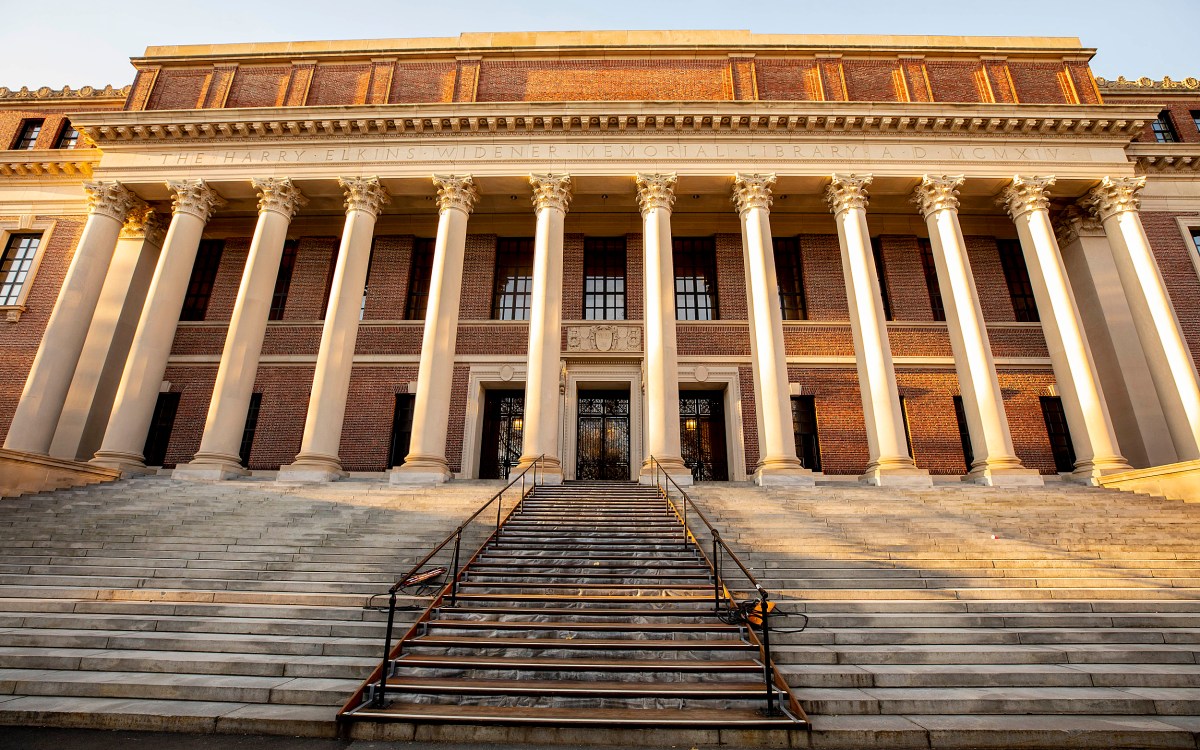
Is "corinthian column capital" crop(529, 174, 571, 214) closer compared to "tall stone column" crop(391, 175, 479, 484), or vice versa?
"tall stone column" crop(391, 175, 479, 484)

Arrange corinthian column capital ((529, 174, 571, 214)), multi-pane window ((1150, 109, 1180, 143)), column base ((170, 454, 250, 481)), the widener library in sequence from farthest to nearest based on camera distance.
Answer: multi-pane window ((1150, 109, 1180, 143)) → corinthian column capital ((529, 174, 571, 214)) → the widener library → column base ((170, 454, 250, 481))

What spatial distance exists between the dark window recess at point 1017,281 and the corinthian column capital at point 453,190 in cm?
1862

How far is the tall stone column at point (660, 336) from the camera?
14.5 m

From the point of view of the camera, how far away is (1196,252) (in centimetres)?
1900

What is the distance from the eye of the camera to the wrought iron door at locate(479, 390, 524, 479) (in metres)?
18.8

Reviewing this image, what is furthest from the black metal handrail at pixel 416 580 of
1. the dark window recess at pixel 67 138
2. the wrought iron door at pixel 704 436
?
the dark window recess at pixel 67 138

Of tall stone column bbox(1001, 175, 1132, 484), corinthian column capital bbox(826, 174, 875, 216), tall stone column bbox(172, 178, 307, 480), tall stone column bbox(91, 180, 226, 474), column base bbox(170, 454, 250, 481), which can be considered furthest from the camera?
corinthian column capital bbox(826, 174, 875, 216)

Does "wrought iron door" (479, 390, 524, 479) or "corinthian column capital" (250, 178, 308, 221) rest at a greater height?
"corinthian column capital" (250, 178, 308, 221)

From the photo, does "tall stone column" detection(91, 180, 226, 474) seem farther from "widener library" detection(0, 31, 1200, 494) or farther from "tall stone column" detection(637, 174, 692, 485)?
"tall stone column" detection(637, 174, 692, 485)

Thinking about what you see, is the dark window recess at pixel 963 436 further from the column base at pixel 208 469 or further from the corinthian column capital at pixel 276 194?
the corinthian column capital at pixel 276 194

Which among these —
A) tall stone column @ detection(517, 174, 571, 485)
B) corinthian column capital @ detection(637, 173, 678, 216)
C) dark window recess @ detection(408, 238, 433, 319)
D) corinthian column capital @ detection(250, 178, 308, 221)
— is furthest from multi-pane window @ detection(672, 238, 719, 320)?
corinthian column capital @ detection(250, 178, 308, 221)

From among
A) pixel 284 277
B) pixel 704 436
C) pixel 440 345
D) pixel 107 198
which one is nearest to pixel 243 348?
pixel 440 345

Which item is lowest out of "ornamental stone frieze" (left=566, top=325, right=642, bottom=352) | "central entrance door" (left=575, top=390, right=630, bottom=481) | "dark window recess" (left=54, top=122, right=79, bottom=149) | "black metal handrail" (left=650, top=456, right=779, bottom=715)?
"black metal handrail" (left=650, top=456, right=779, bottom=715)

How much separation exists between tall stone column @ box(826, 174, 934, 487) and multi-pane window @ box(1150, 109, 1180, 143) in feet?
45.4
